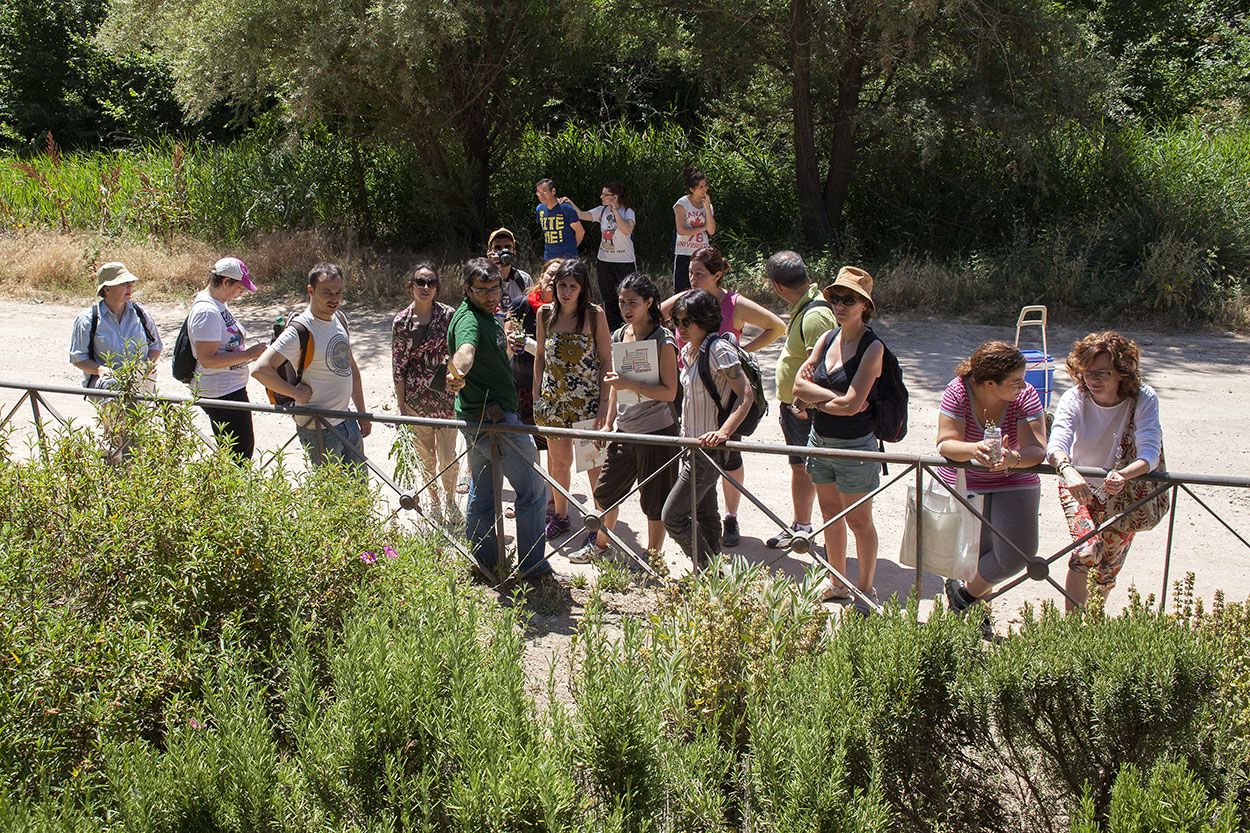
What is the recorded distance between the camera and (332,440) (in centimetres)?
661

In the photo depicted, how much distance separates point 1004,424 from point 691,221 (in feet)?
20.9

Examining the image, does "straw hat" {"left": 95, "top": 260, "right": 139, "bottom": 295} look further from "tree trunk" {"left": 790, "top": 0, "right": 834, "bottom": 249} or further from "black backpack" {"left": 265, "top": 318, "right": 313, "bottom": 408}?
"tree trunk" {"left": 790, "top": 0, "right": 834, "bottom": 249}

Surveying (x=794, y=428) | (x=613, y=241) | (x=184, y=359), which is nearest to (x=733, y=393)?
(x=794, y=428)

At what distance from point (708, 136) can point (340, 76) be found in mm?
5831

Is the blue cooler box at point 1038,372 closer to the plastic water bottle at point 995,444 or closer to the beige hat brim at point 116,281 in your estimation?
the plastic water bottle at point 995,444

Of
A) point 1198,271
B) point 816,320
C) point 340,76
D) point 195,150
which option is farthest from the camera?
point 195,150

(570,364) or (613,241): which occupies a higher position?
(613,241)

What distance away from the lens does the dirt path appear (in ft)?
21.8

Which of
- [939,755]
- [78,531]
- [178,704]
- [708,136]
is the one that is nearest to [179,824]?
[178,704]

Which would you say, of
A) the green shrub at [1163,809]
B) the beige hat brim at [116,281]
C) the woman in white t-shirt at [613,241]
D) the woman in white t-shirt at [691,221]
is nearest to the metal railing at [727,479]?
the beige hat brim at [116,281]

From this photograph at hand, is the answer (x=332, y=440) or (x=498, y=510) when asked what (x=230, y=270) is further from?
(x=498, y=510)

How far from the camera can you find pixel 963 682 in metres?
3.73

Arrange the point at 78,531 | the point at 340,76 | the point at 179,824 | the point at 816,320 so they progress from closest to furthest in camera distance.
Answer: the point at 179,824
the point at 78,531
the point at 816,320
the point at 340,76

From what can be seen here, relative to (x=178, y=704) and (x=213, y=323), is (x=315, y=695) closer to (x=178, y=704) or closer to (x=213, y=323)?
(x=178, y=704)
